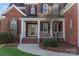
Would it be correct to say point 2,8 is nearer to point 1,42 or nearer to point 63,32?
point 1,42

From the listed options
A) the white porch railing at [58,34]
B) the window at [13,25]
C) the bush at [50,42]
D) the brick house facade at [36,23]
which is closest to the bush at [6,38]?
the brick house facade at [36,23]

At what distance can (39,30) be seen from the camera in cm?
959

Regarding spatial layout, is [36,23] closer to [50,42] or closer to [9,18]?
[50,42]

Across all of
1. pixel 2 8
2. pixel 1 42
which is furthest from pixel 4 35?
pixel 2 8

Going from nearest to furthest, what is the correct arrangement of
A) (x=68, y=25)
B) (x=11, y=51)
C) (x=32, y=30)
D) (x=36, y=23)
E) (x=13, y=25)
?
(x=11, y=51) < (x=32, y=30) < (x=13, y=25) < (x=36, y=23) < (x=68, y=25)

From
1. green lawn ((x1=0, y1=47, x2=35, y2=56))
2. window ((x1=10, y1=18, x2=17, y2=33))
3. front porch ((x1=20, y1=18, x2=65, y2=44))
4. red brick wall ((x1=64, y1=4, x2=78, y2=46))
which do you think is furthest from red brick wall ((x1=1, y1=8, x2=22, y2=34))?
red brick wall ((x1=64, y1=4, x2=78, y2=46))

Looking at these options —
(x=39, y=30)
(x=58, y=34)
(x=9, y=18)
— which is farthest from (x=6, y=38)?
(x=58, y=34)

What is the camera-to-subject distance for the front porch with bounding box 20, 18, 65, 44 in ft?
30.9

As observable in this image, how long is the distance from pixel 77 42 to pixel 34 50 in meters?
2.12


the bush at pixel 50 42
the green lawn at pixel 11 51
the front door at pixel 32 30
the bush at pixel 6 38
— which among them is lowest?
the green lawn at pixel 11 51

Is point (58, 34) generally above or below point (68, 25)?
below

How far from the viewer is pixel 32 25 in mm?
9711

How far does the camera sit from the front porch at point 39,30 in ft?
30.9

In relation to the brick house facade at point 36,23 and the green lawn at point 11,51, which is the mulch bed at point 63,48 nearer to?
the brick house facade at point 36,23
